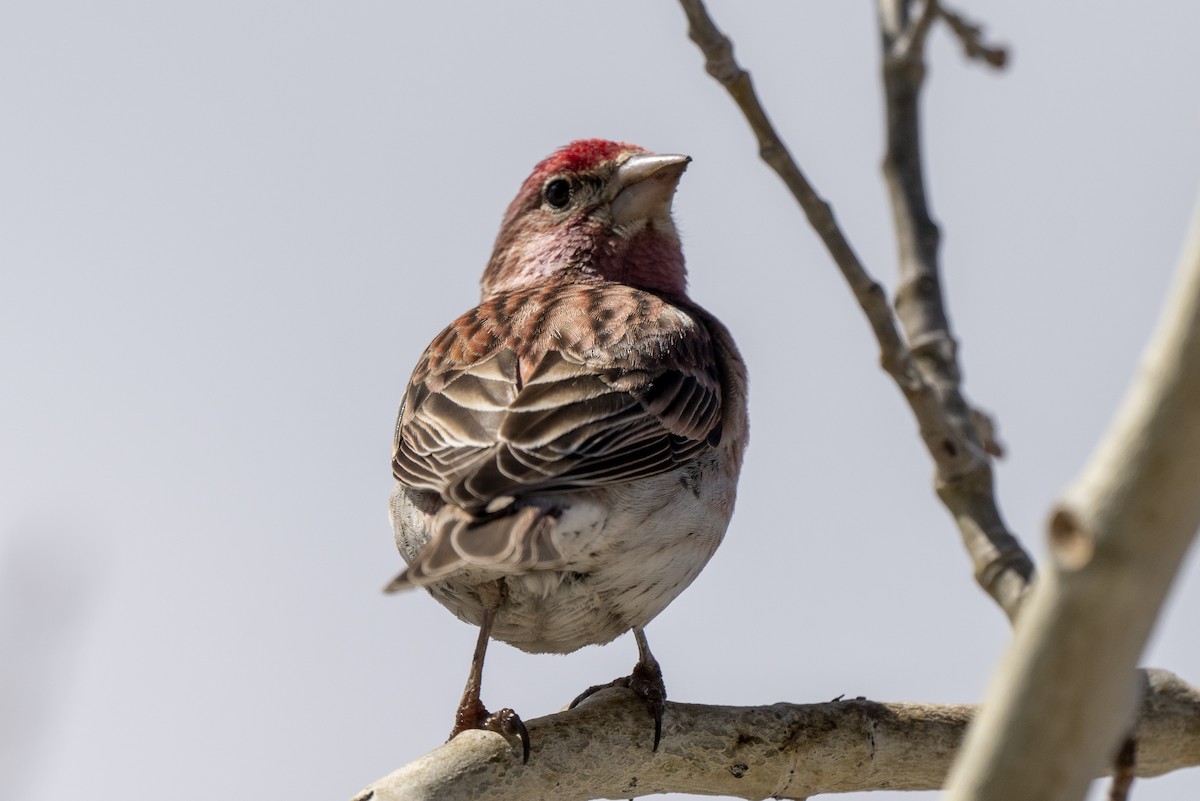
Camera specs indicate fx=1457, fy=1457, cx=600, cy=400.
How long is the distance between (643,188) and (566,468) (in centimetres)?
359

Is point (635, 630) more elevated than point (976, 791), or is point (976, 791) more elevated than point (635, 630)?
point (976, 791)

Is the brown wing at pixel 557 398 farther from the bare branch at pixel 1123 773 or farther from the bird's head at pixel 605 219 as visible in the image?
the bare branch at pixel 1123 773

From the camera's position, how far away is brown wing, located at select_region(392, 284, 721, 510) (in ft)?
21.6

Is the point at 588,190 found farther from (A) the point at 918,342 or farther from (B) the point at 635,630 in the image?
(A) the point at 918,342

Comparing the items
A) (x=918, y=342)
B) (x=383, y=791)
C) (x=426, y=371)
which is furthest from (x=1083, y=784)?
(x=426, y=371)

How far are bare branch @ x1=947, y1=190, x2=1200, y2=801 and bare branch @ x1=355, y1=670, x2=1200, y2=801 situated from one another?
13.3 feet

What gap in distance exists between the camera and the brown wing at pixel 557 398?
21.6 feet

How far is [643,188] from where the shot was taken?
9.65 m

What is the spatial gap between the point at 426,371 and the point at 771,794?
3.10 metres

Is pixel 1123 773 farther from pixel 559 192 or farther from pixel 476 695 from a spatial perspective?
pixel 559 192

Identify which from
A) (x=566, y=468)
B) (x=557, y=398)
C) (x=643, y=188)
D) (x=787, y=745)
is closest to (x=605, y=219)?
(x=643, y=188)

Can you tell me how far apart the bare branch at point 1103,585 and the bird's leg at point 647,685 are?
168 inches

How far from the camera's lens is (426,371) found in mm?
8117

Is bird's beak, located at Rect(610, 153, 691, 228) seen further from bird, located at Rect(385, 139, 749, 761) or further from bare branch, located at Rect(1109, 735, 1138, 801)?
bare branch, located at Rect(1109, 735, 1138, 801)
